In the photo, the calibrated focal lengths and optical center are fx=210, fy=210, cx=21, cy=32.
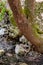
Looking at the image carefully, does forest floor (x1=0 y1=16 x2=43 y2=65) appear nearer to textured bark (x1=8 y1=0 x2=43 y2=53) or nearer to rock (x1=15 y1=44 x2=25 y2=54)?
A: rock (x1=15 y1=44 x2=25 y2=54)

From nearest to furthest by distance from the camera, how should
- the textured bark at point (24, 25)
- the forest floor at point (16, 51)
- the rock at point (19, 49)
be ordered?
the textured bark at point (24, 25)
the forest floor at point (16, 51)
the rock at point (19, 49)

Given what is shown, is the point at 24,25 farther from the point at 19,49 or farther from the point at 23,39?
the point at 23,39

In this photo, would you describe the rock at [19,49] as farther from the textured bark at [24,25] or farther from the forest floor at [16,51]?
the textured bark at [24,25]

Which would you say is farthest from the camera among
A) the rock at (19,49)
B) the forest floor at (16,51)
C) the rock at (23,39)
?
the rock at (23,39)

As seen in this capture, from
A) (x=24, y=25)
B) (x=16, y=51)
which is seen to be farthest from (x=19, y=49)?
(x=24, y=25)

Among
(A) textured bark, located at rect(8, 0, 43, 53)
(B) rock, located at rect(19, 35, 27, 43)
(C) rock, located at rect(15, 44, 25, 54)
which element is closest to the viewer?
(A) textured bark, located at rect(8, 0, 43, 53)

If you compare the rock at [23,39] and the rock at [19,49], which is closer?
the rock at [19,49]

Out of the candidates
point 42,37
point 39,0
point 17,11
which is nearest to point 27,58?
point 42,37

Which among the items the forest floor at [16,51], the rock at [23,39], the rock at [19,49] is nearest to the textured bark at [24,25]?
the forest floor at [16,51]

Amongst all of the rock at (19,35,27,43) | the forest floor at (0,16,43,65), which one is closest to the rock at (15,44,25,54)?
the forest floor at (0,16,43,65)
